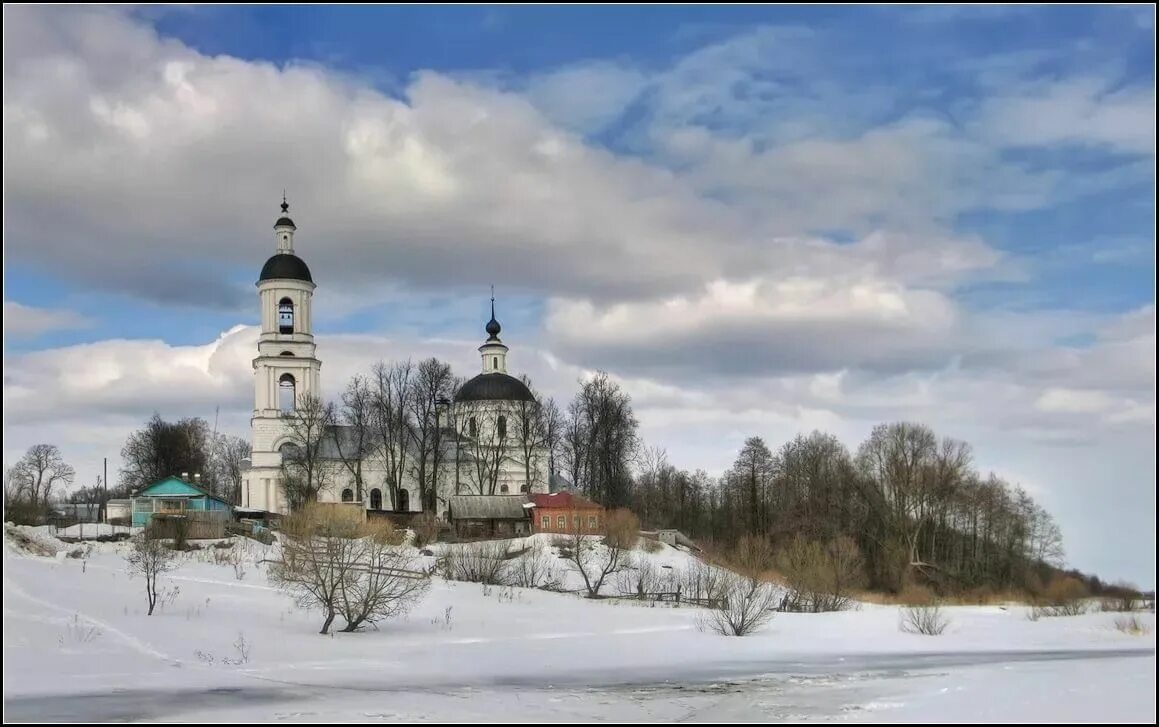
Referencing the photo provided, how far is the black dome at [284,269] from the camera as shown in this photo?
71562 millimetres

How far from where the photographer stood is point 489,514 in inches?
2569

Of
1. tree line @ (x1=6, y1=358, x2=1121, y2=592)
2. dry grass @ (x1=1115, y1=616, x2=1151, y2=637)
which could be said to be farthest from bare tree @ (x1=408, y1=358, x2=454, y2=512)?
dry grass @ (x1=1115, y1=616, x2=1151, y2=637)

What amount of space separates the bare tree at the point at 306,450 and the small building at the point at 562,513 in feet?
47.0

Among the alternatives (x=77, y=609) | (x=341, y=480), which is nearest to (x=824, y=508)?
(x=341, y=480)

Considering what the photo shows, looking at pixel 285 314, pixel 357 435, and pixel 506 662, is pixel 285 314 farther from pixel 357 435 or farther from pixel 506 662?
pixel 506 662

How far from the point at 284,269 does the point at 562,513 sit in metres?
23.8

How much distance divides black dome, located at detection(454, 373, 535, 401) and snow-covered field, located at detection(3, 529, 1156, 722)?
38720 millimetres

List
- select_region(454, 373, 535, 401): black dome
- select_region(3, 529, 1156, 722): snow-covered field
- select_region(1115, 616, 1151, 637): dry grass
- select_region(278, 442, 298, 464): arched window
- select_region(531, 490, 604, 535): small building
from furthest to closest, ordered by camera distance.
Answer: select_region(454, 373, 535, 401): black dome → select_region(278, 442, 298, 464): arched window → select_region(531, 490, 604, 535): small building → select_region(1115, 616, 1151, 637): dry grass → select_region(3, 529, 1156, 722): snow-covered field

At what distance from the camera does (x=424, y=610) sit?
115ft

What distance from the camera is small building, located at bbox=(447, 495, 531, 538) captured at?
210 feet

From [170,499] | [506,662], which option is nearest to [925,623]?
[506,662]

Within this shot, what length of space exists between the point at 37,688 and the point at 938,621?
27.2 meters

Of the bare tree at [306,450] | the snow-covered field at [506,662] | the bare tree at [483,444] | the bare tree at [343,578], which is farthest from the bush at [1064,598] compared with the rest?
the bare tree at [306,450]

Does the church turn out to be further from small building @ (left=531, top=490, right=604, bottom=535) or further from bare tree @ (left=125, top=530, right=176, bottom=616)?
bare tree @ (left=125, top=530, right=176, bottom=616)
